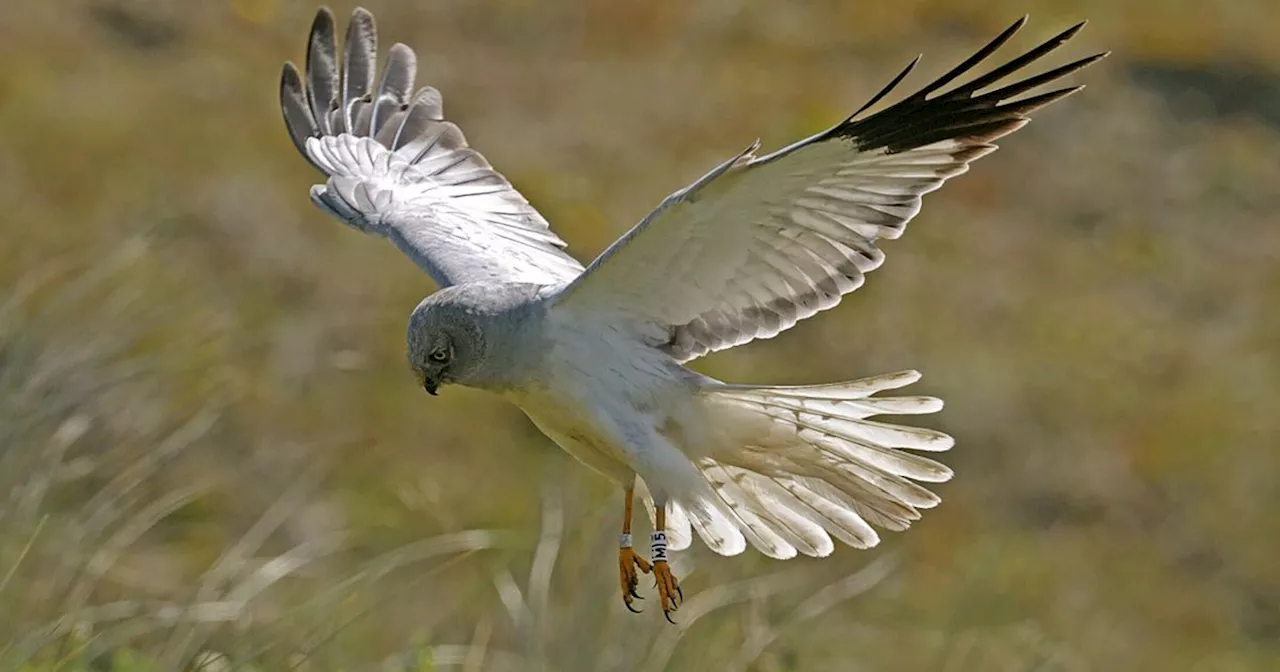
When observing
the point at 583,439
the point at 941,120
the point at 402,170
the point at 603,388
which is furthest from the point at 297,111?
the point at 941,120

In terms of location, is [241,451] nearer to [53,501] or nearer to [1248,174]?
[53,501]

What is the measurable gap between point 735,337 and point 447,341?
2.70ft

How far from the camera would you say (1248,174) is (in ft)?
69.1

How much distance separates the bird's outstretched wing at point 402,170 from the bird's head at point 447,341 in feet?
2.52

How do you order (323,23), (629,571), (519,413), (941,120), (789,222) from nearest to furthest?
(941,120) < (789,222) < (629,571) < (323,23) < (519,413)

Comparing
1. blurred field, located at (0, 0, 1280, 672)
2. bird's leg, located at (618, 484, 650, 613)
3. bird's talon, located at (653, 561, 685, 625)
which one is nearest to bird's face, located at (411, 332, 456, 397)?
blurred field, located at (0, 0, 1280, 672)

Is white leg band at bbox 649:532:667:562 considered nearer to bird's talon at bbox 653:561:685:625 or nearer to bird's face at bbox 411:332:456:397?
bird's talon at bbox 653:561:685:625

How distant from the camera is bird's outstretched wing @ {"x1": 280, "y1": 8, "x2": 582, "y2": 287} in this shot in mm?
6285

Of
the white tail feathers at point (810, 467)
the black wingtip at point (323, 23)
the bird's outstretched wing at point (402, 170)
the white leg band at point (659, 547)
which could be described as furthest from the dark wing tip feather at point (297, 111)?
the white leg band at point (659, 547)

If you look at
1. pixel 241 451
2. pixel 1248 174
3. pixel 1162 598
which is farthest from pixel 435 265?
pixel 1248 174

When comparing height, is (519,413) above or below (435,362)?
below

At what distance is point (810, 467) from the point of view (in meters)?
5.50

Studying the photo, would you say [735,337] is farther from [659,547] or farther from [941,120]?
[941,120]

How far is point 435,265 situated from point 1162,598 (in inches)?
369
